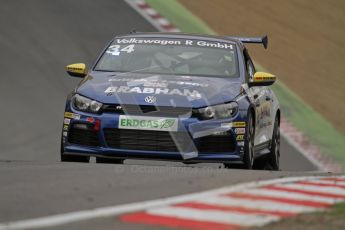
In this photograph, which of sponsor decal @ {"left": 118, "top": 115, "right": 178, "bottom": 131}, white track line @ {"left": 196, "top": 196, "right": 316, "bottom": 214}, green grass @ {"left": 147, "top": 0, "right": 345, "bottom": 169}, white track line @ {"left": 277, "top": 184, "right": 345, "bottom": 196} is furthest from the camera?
green grass @ {"left": 147, "top": 0, "right": 345, "bottom": 169}

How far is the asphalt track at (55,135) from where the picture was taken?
24.5 feet

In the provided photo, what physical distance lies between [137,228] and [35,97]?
36.4ft

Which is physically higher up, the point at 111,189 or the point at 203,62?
the point at 203,62

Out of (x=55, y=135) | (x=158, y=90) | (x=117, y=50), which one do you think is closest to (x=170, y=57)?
(x=117, y=50)

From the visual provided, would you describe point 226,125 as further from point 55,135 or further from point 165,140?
point 55,135

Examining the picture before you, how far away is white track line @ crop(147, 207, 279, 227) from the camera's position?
6465 millimetres

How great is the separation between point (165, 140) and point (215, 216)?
393cm

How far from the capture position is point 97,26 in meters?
21.8

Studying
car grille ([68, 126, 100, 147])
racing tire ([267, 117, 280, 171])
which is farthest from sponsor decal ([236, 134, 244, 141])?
racing tire ([267, 117, 280, 171])

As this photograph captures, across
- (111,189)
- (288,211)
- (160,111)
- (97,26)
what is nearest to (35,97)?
(97,26)

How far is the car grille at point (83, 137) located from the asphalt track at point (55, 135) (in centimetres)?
42

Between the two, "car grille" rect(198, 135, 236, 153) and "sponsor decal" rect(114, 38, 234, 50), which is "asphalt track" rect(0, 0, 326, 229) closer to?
"car grille" rect(198, 135, 236, 153)

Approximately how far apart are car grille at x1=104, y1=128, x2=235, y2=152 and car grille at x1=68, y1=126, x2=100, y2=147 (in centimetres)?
14

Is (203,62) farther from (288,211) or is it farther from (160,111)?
(288,211)
